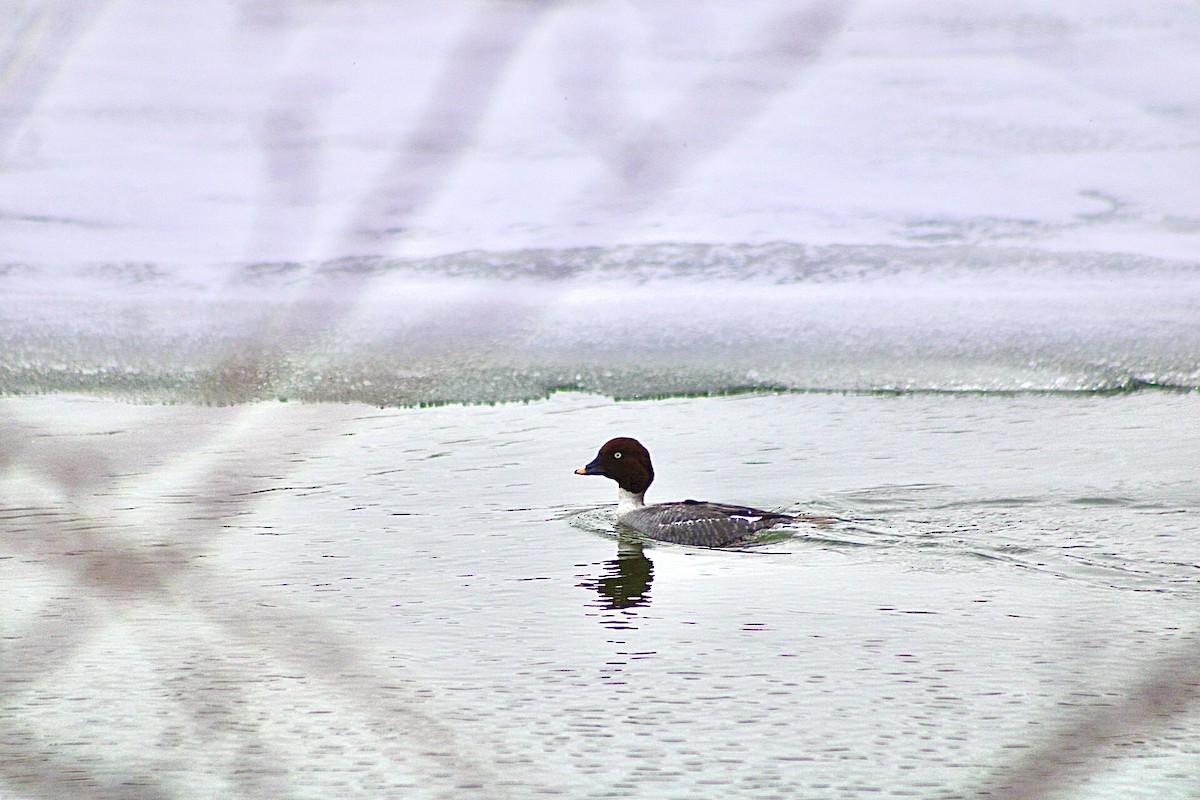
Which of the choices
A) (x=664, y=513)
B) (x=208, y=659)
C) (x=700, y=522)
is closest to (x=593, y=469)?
(x=664, y=513)

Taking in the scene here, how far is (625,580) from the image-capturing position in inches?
193

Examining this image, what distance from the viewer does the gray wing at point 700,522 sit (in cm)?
543

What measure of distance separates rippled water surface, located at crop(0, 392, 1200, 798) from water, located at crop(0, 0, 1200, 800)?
0.06 feet

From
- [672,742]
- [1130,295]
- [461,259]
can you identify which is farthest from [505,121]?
[672,742]

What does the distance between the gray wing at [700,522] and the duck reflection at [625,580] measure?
0.61 ft

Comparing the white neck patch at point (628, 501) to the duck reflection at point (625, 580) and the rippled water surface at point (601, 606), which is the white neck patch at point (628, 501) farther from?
the duck reflection at point (625, 580)

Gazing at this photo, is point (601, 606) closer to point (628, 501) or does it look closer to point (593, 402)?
point (628, 501)

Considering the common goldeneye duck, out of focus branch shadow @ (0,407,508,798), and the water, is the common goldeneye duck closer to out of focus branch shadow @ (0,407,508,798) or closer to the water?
the water

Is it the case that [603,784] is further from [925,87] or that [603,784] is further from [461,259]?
[925,87]

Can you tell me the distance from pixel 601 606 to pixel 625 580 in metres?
0.46

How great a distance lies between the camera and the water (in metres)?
0.81

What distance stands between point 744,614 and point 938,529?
1267mm

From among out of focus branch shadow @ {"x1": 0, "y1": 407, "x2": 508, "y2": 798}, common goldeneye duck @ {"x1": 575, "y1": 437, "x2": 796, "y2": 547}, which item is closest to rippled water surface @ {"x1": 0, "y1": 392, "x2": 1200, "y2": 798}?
out of focus branch shadow @ {"x1": 0, "y1": 407, "x2": 508, "y2": 798}

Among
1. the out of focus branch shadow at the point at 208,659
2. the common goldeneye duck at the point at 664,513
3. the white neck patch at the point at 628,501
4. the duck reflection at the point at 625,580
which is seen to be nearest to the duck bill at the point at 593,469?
the common goldeneye duck at the point at 664,513
